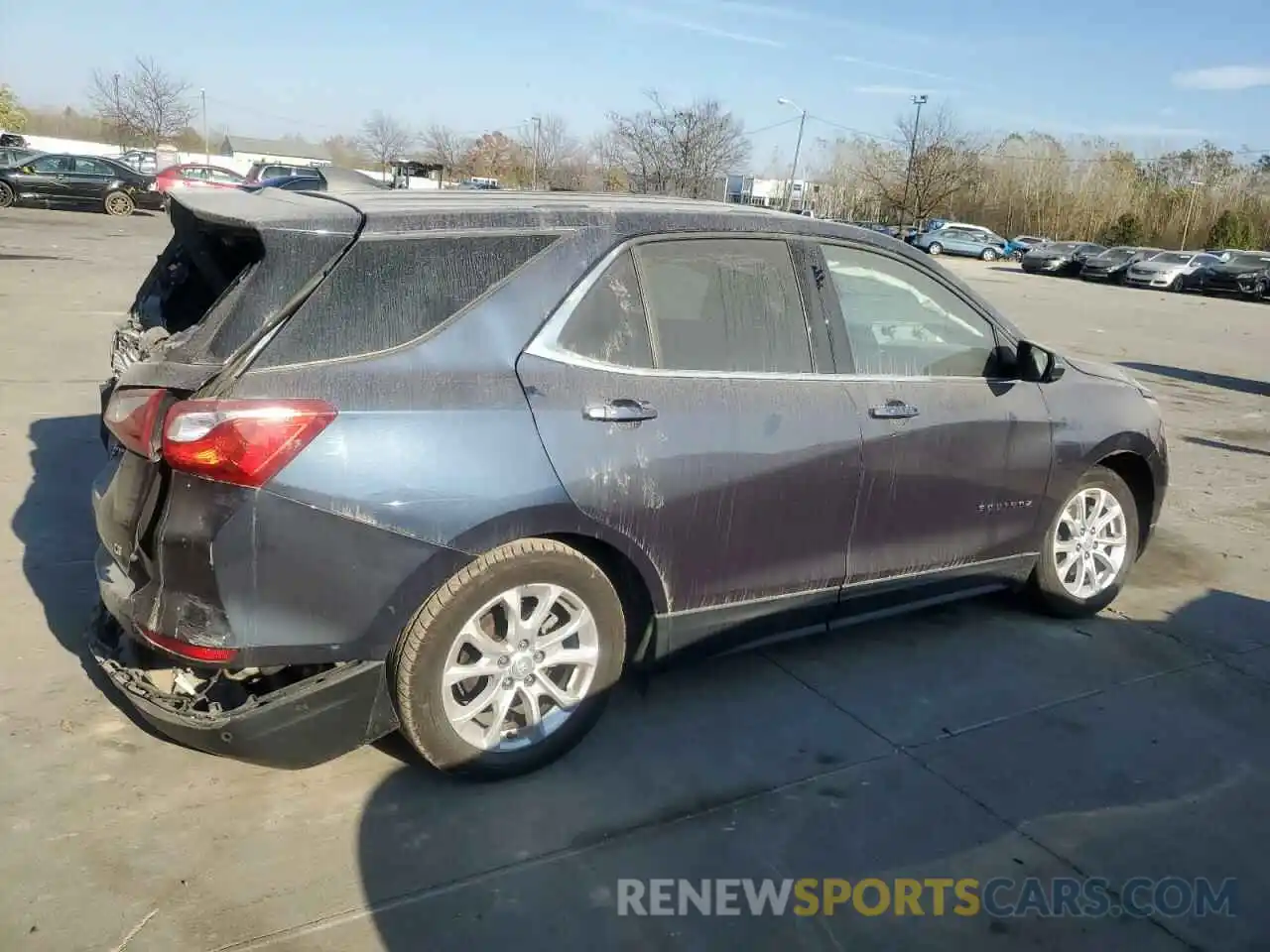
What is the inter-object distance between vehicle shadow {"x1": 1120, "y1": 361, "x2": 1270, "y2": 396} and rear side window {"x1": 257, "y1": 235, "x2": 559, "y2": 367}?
1273cm

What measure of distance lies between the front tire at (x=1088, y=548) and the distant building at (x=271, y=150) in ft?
287

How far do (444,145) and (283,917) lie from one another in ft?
247

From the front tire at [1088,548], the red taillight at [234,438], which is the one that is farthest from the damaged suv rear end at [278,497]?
the front tire at [1088,548]

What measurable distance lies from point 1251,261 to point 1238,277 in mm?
1272

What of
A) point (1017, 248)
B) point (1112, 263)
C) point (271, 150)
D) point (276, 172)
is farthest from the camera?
point (271, 150)

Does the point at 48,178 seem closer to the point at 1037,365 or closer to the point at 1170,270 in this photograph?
the point at 1037,365

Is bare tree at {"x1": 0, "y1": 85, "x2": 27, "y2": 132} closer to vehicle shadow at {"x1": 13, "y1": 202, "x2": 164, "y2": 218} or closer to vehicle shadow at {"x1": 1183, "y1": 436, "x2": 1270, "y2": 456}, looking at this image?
vehicle shadow at {"x1": 13, "y1": 202, "x2": 164, "y2": 218}

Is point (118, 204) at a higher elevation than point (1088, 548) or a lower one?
lower

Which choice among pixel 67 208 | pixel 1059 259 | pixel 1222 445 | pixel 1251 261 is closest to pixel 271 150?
pixel 67 208

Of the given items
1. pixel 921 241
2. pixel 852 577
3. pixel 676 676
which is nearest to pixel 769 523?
pixel 852 577

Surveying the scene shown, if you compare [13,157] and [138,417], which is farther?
[13,157]

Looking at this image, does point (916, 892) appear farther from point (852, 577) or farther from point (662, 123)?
point (662, 123)

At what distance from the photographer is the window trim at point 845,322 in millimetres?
3850

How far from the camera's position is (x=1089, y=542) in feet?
15.8
